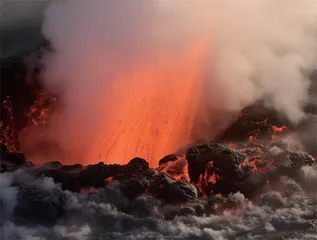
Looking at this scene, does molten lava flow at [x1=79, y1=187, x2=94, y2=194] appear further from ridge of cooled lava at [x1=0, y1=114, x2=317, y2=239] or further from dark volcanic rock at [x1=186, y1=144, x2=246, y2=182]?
dark volcanic rock at [x1=186, y1=144, x2=246, y2=182]

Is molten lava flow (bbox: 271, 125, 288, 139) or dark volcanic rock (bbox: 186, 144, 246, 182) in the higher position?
molten lava flow (bbox: 271, 125, 288, 139)

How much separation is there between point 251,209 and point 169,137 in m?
12.0

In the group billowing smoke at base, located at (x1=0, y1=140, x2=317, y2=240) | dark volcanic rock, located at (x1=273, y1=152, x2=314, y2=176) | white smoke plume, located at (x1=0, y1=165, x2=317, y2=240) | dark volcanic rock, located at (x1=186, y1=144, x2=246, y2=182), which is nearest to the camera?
white smoke plume, located at (x1=0, y1=165, x2=317, y2=240)

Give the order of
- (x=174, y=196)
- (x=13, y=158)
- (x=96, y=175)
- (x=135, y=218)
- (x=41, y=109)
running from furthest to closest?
(x=41, y=109) < (x=13, y=158) < (x=96, y=175) < (x=174, y=196) < (x=135, y=218)

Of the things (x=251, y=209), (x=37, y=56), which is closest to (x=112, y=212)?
(x=251, y=209)

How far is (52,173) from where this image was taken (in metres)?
33.1

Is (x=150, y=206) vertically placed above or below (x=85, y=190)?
below

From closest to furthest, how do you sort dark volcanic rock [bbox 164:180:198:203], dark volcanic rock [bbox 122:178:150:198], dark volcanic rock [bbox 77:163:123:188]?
dark volcanic rock [bbox 164:180:198:203] → dark volcanic rock [bbox 122:178:150:198] → dark volcanic rock [bbox 77:163:123:188]

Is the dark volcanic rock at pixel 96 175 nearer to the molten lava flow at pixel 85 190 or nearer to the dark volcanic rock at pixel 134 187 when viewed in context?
the molten lava flow at pixel 85 190

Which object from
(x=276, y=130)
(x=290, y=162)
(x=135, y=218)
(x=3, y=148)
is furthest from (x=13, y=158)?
(x=276, y=130)

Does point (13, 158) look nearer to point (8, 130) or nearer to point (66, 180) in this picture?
point (8, 130)

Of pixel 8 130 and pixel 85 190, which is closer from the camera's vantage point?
pixel 85 190

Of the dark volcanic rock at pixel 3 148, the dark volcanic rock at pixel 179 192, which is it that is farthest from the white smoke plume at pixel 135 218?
the dark volcanic rock at pixel 3 148

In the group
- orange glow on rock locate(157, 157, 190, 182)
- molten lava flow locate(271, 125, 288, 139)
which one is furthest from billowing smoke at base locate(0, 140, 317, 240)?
molten lava flow locate(271, 125, 288, 139)
